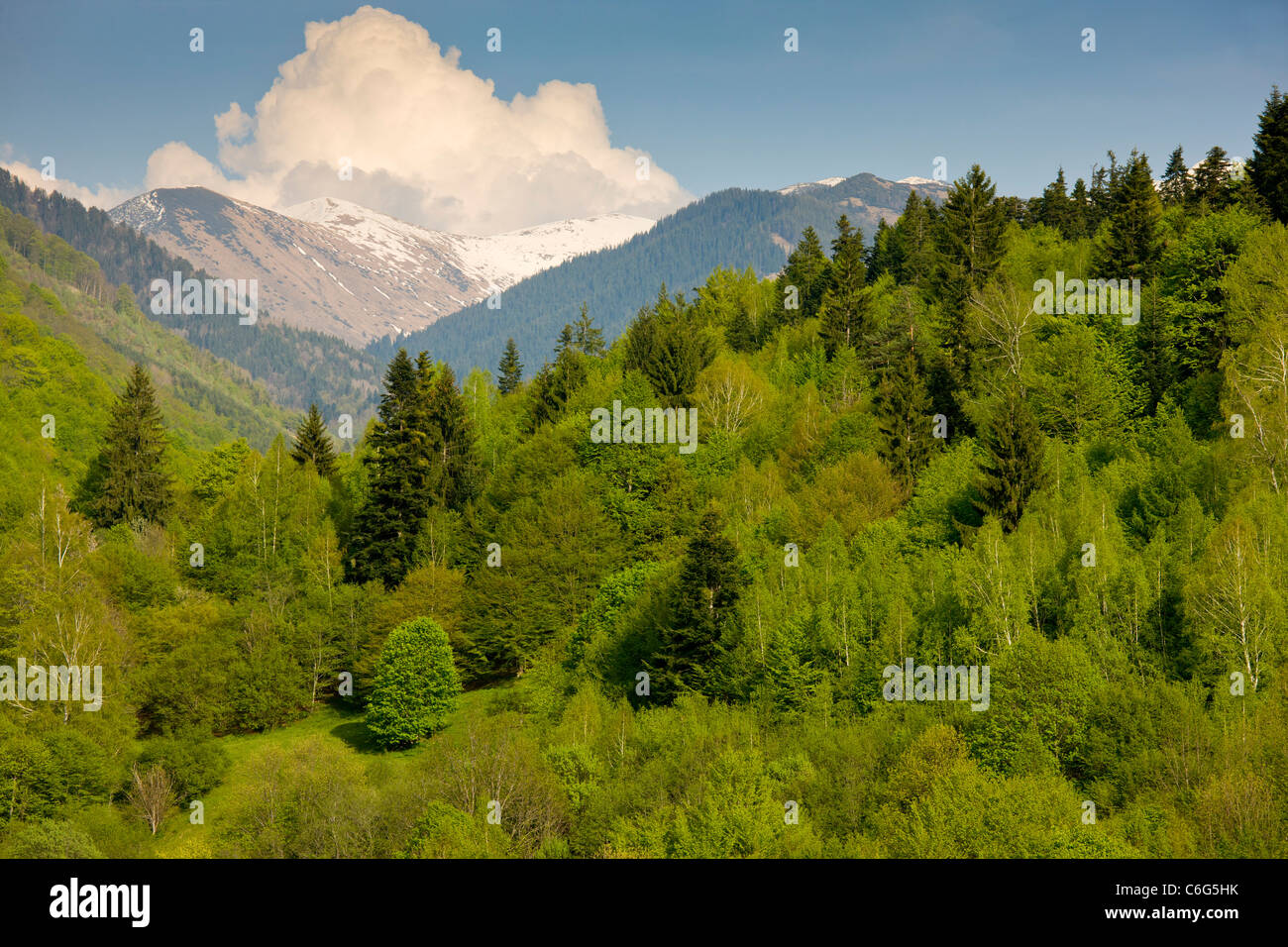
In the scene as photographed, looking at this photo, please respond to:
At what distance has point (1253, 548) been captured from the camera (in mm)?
42750

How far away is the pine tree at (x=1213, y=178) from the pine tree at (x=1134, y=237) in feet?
24.8

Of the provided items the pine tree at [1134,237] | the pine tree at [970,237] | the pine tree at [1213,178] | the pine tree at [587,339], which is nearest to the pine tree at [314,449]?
the pine tree at [587,339]

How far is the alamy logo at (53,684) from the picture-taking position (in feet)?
173

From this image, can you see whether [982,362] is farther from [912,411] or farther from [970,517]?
[970,517]

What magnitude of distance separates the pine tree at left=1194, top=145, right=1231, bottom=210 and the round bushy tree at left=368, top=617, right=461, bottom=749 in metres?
68.2

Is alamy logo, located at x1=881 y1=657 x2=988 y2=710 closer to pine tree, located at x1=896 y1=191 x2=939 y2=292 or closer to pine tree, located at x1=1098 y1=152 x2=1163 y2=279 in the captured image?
pine tree, located at x1=1098 y1=152 x2=1163 y2=279

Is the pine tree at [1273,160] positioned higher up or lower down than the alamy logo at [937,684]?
higher up

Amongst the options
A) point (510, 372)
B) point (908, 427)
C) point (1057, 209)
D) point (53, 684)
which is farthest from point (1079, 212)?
point (53, 684)

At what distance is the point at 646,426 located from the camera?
74500 millimetres

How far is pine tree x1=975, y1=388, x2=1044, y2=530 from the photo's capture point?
5469cm

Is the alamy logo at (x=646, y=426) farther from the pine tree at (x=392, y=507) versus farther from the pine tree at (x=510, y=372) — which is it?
the pine tree at (x=510, y=372)
